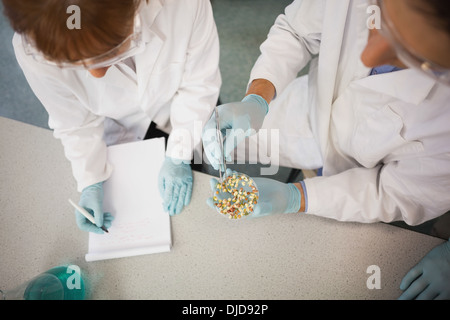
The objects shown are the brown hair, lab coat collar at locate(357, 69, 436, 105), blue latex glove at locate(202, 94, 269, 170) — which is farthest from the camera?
blue latex glove at locate(202, 94, 269, 170)

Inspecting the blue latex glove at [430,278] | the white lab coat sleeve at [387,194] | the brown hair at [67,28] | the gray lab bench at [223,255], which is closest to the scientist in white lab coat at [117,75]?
the brown hair at [67,28]

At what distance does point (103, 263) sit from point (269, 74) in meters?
0.91

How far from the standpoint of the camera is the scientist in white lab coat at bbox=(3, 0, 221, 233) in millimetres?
697

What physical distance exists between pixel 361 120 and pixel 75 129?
1039 mm

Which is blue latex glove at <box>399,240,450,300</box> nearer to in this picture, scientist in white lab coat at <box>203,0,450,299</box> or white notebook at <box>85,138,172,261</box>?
scientist in white lab coat at <box>203,0,450,299</box>

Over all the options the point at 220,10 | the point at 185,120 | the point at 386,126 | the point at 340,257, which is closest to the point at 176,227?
the point at 185,120

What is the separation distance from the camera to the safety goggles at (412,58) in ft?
2.03

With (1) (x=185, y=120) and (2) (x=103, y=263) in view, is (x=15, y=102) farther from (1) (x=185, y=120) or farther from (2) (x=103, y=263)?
(2) (x=103, y=263)

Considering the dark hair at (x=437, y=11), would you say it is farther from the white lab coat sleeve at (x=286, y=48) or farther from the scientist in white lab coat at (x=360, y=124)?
the white lab coat sleeve at (x=286, y=48)

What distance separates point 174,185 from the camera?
108 cm

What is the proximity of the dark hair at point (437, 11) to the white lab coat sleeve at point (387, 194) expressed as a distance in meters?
0.49

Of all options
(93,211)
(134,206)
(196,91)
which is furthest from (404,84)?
(93,211)

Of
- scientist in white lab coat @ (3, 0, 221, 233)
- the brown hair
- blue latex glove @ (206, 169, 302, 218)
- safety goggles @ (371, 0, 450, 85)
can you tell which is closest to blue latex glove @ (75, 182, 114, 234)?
scientist in white lab coat @ (3, 0, 221, 233)

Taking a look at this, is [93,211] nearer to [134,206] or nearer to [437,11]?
[134,206]
